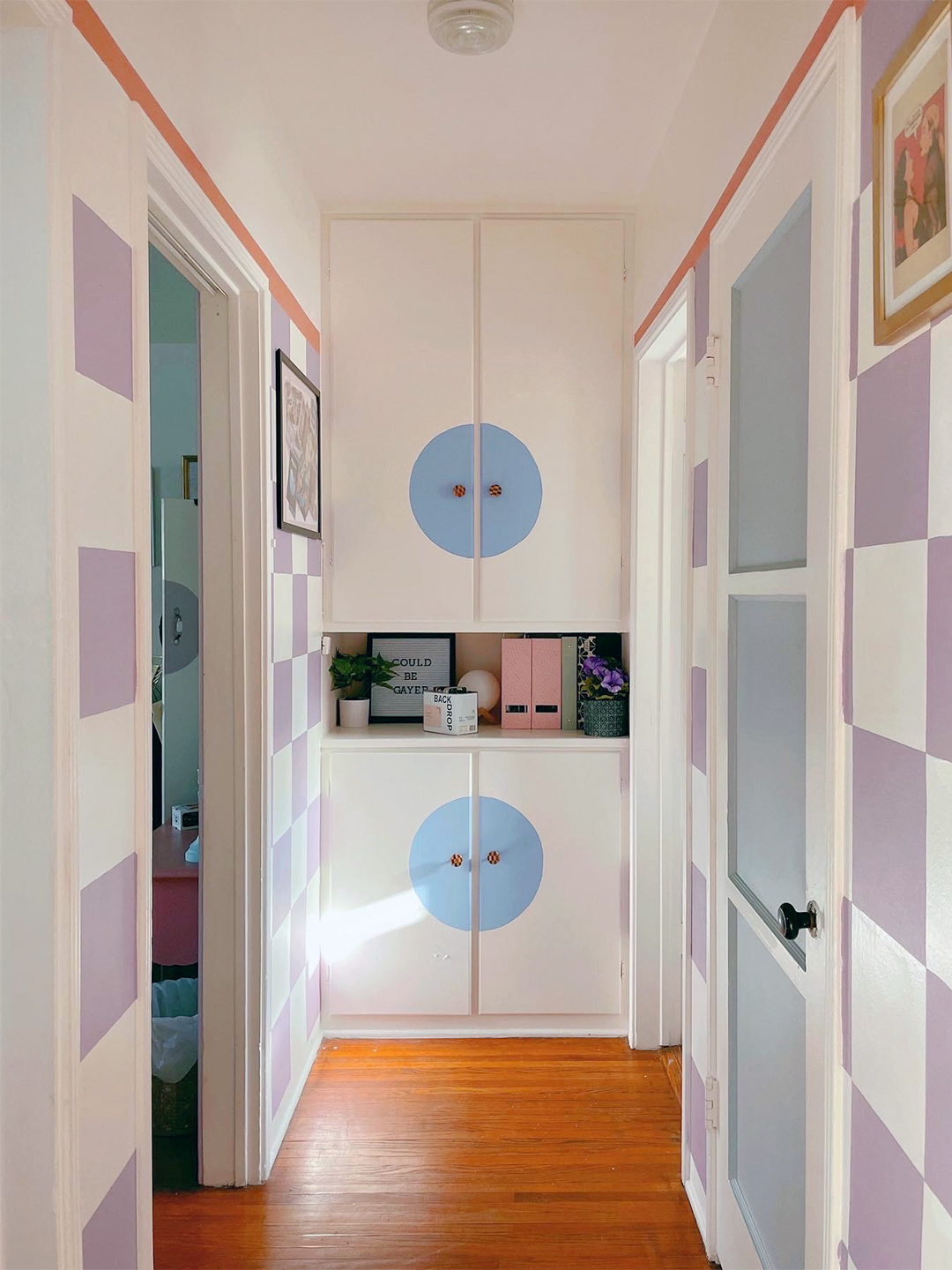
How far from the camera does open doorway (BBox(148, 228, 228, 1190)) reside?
7.17 ft

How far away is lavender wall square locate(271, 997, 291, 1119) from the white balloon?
114 cm

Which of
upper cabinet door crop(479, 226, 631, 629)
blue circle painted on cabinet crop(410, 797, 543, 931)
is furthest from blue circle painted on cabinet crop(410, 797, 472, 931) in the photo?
upper cabinet door crop(479, 226, 631, 629)

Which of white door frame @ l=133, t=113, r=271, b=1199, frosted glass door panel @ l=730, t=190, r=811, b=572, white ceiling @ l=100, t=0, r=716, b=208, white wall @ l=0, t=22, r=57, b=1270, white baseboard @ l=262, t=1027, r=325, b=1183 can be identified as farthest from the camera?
white baseboard @ l=262, t=1027, r=325, b=1183

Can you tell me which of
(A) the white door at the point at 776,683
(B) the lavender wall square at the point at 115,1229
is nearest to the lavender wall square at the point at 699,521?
(A) the white door at the point at 776,683

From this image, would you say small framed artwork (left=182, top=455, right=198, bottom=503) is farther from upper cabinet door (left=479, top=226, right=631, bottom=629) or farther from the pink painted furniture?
the pink painted furniture

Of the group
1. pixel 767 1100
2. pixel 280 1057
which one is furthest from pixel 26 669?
pixel 280 1057

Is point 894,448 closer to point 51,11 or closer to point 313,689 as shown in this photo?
point 51,11

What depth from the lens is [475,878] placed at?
9.37 ft

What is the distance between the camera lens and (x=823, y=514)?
1.21 m

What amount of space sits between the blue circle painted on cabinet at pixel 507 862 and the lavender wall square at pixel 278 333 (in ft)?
4.66

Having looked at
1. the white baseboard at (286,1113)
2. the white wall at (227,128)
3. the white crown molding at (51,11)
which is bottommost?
the white baseboard at (286,1113)

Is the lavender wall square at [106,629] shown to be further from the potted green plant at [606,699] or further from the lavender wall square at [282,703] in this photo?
the potted green plant at [606,699]

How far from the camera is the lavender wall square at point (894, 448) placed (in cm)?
94

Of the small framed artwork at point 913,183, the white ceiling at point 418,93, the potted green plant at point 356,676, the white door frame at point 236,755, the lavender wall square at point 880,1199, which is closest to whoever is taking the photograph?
the small framed artwork at point 913,183
